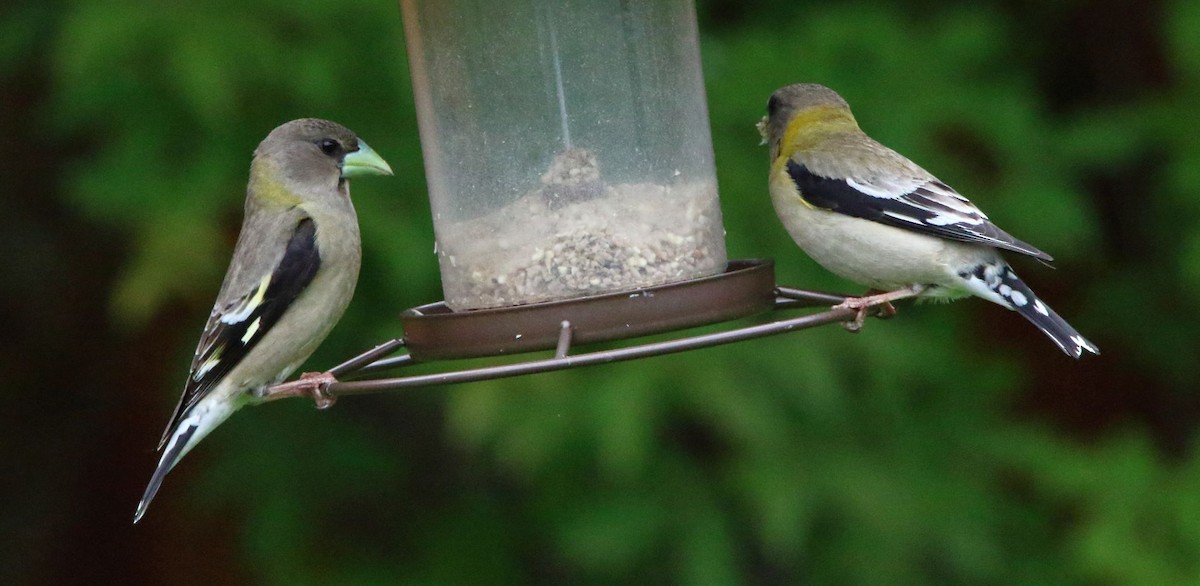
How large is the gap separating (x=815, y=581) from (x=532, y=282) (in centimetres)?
335

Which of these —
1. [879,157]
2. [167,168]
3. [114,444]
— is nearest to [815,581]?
[879,157]

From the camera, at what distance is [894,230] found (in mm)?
5203

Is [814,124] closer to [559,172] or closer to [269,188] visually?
[559,172]

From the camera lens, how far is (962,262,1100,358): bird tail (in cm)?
498

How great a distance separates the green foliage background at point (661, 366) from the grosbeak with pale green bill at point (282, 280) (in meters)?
0.90

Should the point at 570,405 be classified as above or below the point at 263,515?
above

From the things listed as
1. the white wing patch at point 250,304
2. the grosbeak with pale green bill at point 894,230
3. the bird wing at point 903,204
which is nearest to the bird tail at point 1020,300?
the grosbeak with pale green bill at point 894,230

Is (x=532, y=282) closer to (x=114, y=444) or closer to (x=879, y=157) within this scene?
(x=879, y=157)

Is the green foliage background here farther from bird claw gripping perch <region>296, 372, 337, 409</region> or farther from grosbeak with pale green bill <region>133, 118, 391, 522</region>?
bird claw gripping perch <region>296, 372, 337, 409</region>

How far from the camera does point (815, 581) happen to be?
7.23 meters

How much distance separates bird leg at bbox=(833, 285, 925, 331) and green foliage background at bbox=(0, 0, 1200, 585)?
1.06m

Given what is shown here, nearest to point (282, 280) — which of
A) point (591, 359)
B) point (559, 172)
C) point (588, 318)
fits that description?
point (559, 172)

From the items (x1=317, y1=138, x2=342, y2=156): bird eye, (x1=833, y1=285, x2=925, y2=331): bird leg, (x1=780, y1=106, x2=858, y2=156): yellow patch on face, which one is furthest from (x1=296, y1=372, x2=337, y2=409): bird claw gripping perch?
(x1=780, y1=106, x2=858, y2=156): yellow patch on face

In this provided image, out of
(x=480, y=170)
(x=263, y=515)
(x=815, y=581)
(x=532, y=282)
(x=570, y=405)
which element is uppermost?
(x=480, y=170)
